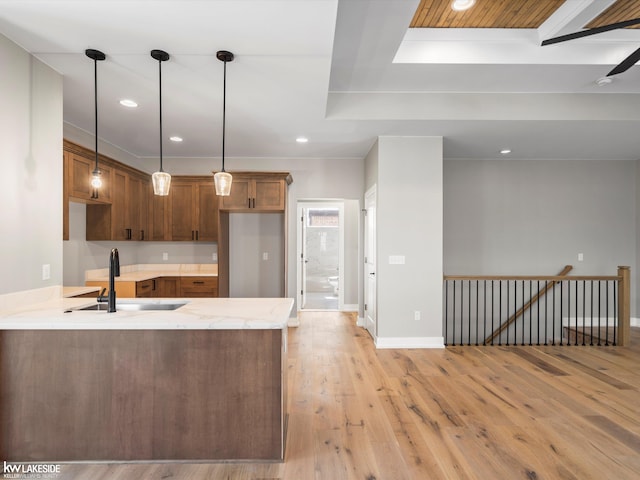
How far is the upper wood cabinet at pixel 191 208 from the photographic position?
222 inches

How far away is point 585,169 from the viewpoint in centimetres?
590

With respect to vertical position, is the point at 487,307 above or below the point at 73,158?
below

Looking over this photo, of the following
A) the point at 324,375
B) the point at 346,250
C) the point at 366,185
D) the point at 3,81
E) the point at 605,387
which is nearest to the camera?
the point at 3,81

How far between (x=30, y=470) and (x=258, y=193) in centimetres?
389

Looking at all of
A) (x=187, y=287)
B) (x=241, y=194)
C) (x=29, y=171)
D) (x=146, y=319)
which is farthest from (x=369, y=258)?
(x=29, y=171)

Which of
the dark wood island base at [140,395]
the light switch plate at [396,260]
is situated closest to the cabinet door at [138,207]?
the dark wood island base at [140,395]

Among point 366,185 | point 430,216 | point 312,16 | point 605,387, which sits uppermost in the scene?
point 312,16

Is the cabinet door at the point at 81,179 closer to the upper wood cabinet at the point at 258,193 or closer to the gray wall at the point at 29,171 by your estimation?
the gray wall at the point at 29,171

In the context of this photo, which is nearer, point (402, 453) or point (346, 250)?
point (402, 453)

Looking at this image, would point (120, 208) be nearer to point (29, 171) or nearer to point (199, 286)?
point (199, 286)

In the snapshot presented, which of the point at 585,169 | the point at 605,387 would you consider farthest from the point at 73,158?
the point at 585,169

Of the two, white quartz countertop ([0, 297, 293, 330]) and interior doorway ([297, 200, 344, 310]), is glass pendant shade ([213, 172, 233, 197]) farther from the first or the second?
interior doorway ([297, 200, 344, 310])

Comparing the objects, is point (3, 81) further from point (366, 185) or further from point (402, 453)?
point (366, 185)

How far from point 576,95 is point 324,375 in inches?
159
